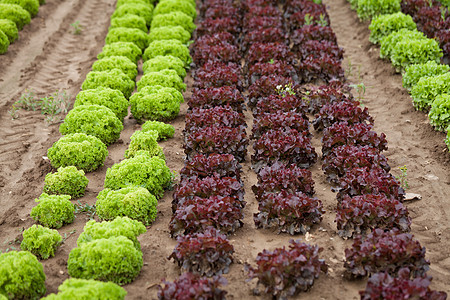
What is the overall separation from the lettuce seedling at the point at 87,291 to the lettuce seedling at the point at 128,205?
203 cm

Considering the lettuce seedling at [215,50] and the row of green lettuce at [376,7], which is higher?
the row of green lettuce at [376,7]

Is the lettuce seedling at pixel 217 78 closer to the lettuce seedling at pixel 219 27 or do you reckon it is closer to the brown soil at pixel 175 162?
the brown soil at pixel 175 162

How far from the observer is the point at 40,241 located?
7.59m

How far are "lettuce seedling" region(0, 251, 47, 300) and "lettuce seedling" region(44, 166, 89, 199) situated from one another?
2490 millimetres

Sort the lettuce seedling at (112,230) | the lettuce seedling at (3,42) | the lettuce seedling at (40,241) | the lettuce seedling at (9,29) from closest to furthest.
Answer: the lettuce seedling at (112,230)
the lettuce seedling at (40,241)
the lettuce seedling at (3,42)
the lettuce seedling at (9,29)

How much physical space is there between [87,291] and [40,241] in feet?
6.19

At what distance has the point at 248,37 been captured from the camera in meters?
15.6

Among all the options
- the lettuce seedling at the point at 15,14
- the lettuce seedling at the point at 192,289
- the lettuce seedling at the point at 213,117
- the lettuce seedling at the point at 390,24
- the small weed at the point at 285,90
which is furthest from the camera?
the lettuce seedling at the point at 15,14

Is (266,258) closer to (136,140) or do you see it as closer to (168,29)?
(136,140)

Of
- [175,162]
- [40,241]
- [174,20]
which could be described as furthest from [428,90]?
[40,241]

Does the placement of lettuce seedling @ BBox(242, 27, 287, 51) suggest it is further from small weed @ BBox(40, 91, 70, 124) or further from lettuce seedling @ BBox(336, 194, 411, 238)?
lettuce seedling @ BBox(336, 194, 411, 238)

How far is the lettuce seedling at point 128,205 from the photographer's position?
8.26 meters

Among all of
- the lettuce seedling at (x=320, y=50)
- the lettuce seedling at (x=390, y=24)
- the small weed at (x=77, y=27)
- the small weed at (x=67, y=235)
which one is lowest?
the small weed at (x=67, y=235)

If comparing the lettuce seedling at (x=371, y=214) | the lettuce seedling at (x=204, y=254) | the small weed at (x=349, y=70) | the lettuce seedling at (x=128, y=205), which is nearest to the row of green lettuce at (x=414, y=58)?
the small weed at (x=349, y=70)
